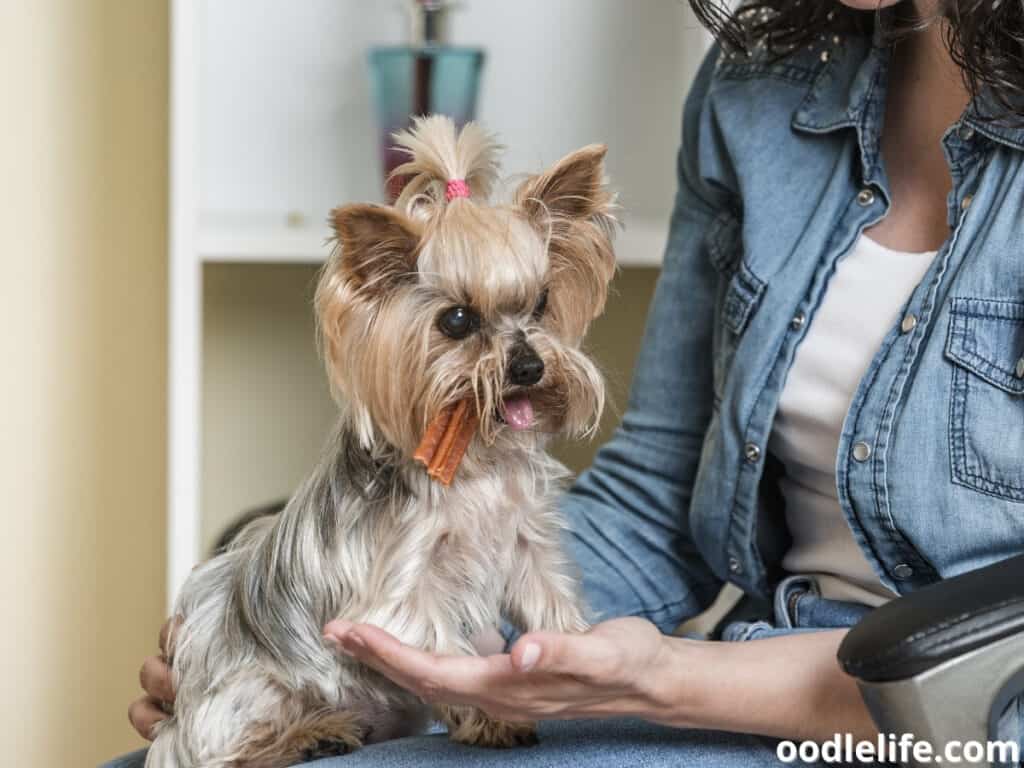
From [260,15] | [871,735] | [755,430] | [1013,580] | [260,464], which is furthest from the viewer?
[260,464]

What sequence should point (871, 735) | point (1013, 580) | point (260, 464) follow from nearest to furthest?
point (1013, 580)
point (871, 735)
point (260, 464)

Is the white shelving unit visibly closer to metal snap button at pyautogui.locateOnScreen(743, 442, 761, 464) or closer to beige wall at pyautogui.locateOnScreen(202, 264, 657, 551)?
beige wall at pyautogui.locateOnScreen(202, 264, 657, 551)

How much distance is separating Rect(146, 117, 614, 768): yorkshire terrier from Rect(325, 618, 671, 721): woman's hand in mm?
99

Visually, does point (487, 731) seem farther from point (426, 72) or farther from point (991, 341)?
point (426, 72)

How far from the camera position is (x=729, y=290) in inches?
49.4

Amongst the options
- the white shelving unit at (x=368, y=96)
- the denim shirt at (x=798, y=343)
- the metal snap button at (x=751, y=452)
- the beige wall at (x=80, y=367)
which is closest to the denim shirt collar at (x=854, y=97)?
the denim shirt at (x=798, y=343)

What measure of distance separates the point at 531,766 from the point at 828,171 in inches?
24.7

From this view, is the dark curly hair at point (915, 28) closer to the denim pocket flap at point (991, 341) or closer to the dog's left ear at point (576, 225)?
the denim pocket flap at point (991, 341)

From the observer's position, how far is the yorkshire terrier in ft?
3.23

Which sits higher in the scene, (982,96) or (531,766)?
(982,96)

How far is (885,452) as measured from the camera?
3.57ft

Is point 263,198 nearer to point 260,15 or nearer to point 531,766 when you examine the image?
point 260,15

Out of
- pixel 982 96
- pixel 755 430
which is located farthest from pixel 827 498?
pixel 982 96

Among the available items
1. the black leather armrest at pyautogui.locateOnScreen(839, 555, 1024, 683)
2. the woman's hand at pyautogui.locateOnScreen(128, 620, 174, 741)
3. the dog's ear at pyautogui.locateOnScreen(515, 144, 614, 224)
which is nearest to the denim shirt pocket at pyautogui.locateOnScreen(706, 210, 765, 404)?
the dog's ear at pyautogui.locateOnScreen(515, 144, 614, 224)
